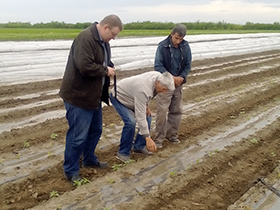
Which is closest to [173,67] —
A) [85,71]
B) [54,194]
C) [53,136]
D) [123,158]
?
[123,158]

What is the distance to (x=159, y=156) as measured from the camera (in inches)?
179

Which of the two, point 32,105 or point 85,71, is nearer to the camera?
point 85,71

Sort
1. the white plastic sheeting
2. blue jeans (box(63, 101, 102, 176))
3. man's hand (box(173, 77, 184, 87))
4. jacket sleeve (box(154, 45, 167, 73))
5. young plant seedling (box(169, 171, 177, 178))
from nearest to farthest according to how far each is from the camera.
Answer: blue jeans (box(63, 101, 102, 176)), young plant seedling (box(169, 171, 177, 178)), man's hand (box(173, 77, 184, 87)), jacket sleeve (box(154, 45, 167, 73)), the white plastic sheeting

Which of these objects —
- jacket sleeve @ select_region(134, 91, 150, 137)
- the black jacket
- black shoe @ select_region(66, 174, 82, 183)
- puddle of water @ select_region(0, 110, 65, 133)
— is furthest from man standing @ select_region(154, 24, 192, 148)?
puddle of water @ select_region(0, 110, 65, 133)

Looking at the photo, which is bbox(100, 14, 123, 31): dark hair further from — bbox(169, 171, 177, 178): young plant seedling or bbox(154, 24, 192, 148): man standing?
bbox(169, 171, 177, 178): young plant seedling

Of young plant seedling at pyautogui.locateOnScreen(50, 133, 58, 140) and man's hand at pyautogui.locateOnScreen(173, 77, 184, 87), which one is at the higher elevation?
man's hand at pyautogui.locateOnScreen(173, 77, 184, 87)

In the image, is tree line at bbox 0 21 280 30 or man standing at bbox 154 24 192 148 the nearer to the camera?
man standing at bbox 154 24 192 148

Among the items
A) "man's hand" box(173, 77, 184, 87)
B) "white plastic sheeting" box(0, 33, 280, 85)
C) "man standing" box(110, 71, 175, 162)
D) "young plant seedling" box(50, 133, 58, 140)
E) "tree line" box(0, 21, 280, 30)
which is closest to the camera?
"man standing" box(110, 71, 175, 162)

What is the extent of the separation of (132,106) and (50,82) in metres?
5.53

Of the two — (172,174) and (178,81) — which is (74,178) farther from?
(178,81)

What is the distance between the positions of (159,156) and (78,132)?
4.95ft

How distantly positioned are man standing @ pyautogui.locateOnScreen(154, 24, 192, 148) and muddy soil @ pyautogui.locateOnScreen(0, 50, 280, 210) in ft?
1.33

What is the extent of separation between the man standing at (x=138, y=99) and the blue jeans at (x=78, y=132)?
425 mm

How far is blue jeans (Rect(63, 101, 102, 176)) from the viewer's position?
11.3 feet
